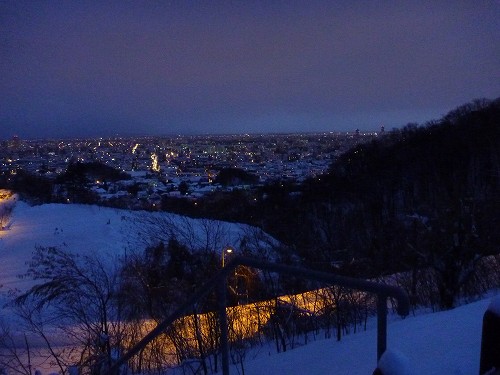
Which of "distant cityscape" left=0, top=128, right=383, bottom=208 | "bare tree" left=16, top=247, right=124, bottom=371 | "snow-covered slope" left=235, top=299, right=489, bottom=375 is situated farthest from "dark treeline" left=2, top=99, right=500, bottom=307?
"snow-covered slope" left=235, top=299, right=489, bottom=375

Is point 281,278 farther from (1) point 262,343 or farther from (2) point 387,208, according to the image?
(2) point 387,208

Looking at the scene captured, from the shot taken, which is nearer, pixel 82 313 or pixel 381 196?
pixel 82 313

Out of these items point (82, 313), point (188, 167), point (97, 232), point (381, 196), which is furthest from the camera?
point (188, 167)

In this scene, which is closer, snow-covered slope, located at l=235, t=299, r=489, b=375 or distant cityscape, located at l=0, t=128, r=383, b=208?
snow-covered slope, located at l=235, t=299, r=489, b=375

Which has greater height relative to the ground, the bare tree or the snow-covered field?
the snow-covered field

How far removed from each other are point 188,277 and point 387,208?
1885 cm

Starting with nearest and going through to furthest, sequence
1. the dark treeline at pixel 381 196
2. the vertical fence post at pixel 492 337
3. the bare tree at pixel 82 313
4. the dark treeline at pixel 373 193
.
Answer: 1. the vertical fence post at pixel 492 337
2. the bare tree at pixel 82 313
3. the dark treeline at pixel 381 196
4. the dark treeline at pixel 373 193

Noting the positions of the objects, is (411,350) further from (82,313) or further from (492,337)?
(82,313)

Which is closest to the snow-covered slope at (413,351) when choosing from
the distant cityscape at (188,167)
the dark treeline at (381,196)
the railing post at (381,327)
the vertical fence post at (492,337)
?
the railing post at (381,327)

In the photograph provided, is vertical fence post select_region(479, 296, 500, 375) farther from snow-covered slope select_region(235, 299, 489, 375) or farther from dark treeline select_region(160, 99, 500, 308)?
dark treeline select_region(160, 99, 500, 308)

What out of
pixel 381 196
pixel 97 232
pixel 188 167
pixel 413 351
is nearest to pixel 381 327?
pixel 413 351

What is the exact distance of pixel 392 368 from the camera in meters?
2.20

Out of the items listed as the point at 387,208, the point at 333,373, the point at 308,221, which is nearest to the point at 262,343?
the point at 333,373

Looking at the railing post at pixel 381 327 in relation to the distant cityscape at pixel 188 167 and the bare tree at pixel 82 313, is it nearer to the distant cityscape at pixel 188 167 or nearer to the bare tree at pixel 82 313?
the bare tree at pixel 82 313
